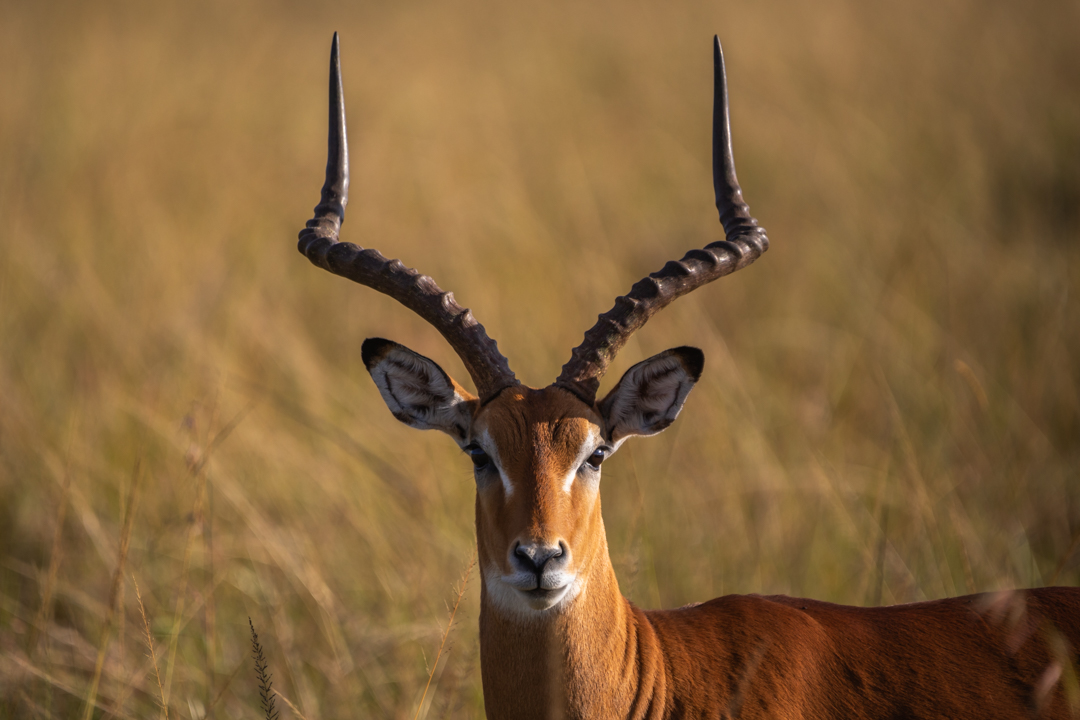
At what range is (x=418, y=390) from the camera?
4.49 metres

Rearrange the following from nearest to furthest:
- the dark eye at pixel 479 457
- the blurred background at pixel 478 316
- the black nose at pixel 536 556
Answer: the black nose at pixel 536 556, the dark eye at pixel 479 457, the blurred background at pixel 478 316

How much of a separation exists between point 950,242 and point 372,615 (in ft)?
24.6

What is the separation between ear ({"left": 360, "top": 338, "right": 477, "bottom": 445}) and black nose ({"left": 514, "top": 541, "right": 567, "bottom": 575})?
85 cm

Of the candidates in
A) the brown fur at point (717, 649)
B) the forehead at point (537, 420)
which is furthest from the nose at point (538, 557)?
the forehead at point (537, 420)

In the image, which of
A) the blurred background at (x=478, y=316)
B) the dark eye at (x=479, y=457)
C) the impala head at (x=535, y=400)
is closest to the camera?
the impala head at (x=535, y=400)

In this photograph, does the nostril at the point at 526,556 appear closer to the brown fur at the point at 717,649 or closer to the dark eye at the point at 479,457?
the brown fur at the point at 717,649

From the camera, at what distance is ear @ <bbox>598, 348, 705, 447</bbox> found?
13.9ft

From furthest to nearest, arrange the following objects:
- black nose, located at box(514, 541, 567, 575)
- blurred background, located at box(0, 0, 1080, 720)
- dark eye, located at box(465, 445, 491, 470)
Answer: blurred background, located at box(0, 0, 1080, 720), dark eye, located at box(465, 445, 491, 470), black nose, located at box(514, 541, 567, 575)

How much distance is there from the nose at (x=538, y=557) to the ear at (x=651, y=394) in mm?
870

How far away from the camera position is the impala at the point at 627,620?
3820 mm

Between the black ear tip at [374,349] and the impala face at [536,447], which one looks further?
the black ear tip at [374,349]

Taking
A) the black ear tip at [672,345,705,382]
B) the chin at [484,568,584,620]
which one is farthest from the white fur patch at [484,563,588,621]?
the black ear tip at [672,345,705,382]

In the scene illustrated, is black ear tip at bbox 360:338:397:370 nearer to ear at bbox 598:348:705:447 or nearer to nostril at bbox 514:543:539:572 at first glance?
ear at bbox 598:348:705:447

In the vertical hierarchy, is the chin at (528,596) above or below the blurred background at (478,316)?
below
